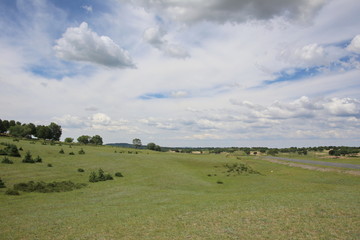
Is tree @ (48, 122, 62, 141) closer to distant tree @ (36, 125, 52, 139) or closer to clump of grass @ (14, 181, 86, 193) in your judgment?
distant tree @ (36, 125, 52, 139)

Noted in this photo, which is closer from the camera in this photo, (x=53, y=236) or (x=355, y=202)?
(x=53, y=236)

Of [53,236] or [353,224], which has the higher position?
[353,224]

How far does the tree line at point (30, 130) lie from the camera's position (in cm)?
15275

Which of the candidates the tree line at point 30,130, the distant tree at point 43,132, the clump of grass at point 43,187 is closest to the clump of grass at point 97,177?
the clump of grass at point 43,187

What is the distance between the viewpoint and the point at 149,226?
19688mm

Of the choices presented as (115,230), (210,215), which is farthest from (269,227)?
(115,230)

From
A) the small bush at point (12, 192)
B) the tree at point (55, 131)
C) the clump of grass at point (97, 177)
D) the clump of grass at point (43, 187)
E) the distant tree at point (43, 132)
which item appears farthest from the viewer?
the tree at point (55, 131)

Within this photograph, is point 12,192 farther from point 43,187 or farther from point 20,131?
point 20,131

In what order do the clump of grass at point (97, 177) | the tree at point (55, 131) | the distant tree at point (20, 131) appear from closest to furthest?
the clump of grass at point (97, 177), the distant tree at point (20, 131), the tree at point (55, 131)

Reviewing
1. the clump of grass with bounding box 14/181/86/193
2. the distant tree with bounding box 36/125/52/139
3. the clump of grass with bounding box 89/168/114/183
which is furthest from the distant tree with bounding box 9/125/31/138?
the clump of grass with bounding box 14/181/86/193

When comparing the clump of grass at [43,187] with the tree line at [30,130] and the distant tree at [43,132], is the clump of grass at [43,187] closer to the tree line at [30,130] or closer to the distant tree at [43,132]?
the tree line at [30,130]

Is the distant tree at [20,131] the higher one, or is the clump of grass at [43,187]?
the distant tree at [20,131]

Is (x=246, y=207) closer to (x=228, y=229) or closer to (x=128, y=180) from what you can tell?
(x=228, y=229)

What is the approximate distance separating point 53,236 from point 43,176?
37.9 metres
